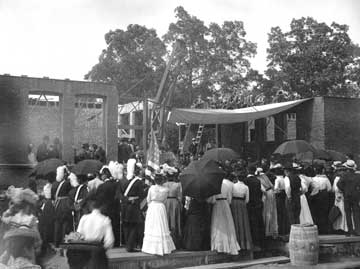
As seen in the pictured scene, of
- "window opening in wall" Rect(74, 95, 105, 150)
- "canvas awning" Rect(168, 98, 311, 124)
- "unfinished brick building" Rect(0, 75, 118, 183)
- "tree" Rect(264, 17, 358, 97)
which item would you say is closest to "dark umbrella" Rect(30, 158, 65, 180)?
"unfinished brick building" Rect(0, 75, 118, 183)

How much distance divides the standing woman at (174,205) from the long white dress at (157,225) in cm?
53

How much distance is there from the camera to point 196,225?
8.81 m

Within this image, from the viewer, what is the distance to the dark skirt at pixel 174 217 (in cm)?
917

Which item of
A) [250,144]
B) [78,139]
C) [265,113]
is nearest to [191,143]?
[250,144]

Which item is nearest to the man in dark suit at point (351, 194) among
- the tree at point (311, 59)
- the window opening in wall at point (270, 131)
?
the window opening in wall at point (270, 131)

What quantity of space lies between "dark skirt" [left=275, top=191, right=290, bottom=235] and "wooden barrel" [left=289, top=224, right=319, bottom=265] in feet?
3.95

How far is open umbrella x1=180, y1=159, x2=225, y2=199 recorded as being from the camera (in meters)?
8.16

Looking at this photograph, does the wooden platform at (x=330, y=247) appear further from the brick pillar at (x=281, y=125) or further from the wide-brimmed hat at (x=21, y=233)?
the brick pillar at (x=281, y=125)

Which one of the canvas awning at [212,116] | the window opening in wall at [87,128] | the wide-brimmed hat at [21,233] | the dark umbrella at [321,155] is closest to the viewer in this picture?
the wide-brimmed hat at [21,233]

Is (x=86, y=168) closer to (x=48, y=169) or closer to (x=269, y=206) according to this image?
(x=48, y=169)

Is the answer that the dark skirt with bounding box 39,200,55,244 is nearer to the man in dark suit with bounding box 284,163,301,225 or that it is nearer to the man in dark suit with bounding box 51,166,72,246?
the man in dark suit with bounding box 51,166,72,246

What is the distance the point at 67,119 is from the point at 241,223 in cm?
1039

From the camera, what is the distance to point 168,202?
916 centimetres

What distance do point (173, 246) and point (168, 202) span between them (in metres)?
0.86
